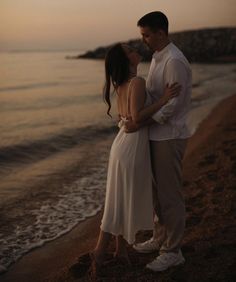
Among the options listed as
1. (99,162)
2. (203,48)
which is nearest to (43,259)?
(99,162)

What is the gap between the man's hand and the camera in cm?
352

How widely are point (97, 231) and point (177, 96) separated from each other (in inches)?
109

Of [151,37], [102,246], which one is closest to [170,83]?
[151,37]

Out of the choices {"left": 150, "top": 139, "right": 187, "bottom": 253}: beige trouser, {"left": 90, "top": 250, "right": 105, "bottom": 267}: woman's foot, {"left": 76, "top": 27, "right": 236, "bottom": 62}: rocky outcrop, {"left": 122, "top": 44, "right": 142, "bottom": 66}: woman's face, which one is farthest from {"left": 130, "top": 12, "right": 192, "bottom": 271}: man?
{"left": 76, "top": 27, "right": 236, "bottom": 62}: rocky outcrop

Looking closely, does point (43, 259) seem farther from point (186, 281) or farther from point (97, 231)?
point (186, 281)

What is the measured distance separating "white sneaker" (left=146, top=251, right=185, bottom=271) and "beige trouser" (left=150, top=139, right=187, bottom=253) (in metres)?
0.05

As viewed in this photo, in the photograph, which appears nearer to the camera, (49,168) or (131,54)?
(131,54)

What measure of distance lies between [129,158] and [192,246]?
1230 mm

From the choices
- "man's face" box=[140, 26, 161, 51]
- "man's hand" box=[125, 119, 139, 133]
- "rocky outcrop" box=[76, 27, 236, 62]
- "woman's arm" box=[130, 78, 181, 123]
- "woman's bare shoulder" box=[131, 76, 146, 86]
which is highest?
"man's face" box=[140, 26, 161, 51]

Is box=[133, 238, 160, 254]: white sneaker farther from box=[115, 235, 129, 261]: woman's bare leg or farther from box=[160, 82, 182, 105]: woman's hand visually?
box=[160, 82, 182, 105]: woman's hand

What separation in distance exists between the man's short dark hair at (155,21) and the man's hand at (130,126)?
72cm

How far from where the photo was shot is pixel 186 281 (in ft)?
11.8

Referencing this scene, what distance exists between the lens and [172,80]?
3381mm

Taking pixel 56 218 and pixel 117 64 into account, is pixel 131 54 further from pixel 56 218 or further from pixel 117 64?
pixel 56 218
